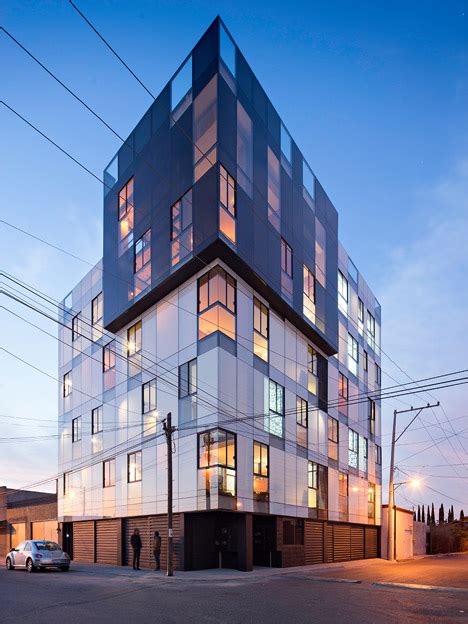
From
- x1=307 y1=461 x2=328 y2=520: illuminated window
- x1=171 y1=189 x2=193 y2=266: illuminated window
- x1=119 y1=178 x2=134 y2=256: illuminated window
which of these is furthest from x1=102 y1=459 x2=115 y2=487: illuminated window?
x1=171 y1=189 x2=193 y2=266: illuminated window

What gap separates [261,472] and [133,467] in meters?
7.34

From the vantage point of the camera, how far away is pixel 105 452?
34.1 meters

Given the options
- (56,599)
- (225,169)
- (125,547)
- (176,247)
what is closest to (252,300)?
(176,247)

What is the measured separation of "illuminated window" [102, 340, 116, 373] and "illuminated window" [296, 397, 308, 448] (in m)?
11.3

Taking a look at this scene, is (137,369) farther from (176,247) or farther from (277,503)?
(277,503)

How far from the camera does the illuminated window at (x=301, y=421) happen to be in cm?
3269

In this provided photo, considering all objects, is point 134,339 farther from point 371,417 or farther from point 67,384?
point 371,417

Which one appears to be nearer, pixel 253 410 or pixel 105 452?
pixel 253 410

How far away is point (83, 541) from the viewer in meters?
35.3

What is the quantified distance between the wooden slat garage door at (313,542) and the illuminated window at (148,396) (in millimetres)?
11095

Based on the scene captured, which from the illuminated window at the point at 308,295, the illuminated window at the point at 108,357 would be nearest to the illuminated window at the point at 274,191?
the illuminated window at the point at 308,295

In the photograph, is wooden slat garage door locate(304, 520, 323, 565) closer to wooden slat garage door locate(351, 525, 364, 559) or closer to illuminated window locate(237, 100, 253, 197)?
wooden slat garage door locate(351, 525, 364, 559)

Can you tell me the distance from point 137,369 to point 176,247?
764 centimetres

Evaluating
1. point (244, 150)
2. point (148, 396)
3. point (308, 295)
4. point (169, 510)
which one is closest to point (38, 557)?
point (169, 510)
